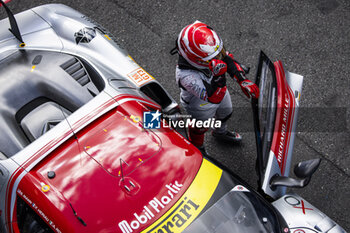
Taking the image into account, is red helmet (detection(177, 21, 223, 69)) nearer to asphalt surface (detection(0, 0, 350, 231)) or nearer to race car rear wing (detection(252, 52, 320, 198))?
race car rear wing (detection(252, 52, 320, 198))

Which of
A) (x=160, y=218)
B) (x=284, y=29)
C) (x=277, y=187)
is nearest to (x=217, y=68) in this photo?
(x=277, y=187)

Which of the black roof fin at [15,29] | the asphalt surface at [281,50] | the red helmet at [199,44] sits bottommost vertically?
the asphalt surface at [281,50]

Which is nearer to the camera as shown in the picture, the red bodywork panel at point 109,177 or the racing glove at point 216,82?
the red bodywork panel at point 109,177

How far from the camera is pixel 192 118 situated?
3619 millimetres

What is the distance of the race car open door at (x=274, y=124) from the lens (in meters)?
2.81

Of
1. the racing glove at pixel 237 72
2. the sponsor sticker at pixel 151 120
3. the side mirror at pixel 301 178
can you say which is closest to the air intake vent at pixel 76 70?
the sponsor sticker at pixel 151 120

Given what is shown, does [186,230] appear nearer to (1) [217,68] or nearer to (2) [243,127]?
(1) [217,68]

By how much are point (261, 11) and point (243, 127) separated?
172 cm

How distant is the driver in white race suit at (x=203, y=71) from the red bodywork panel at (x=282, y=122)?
205 millimetres

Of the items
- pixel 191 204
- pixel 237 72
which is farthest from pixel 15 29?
pixel 191 204

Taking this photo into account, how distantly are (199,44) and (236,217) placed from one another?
133 cm

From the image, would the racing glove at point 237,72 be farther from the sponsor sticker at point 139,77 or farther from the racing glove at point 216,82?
the sponsor sticker at point 139,77

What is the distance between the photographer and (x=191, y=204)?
2617 millimetres

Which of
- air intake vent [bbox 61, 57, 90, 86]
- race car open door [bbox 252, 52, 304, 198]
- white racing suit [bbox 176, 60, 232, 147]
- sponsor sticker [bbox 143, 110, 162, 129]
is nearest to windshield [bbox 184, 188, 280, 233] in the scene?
race car open door [bbox 252, 52, 304, 198]
